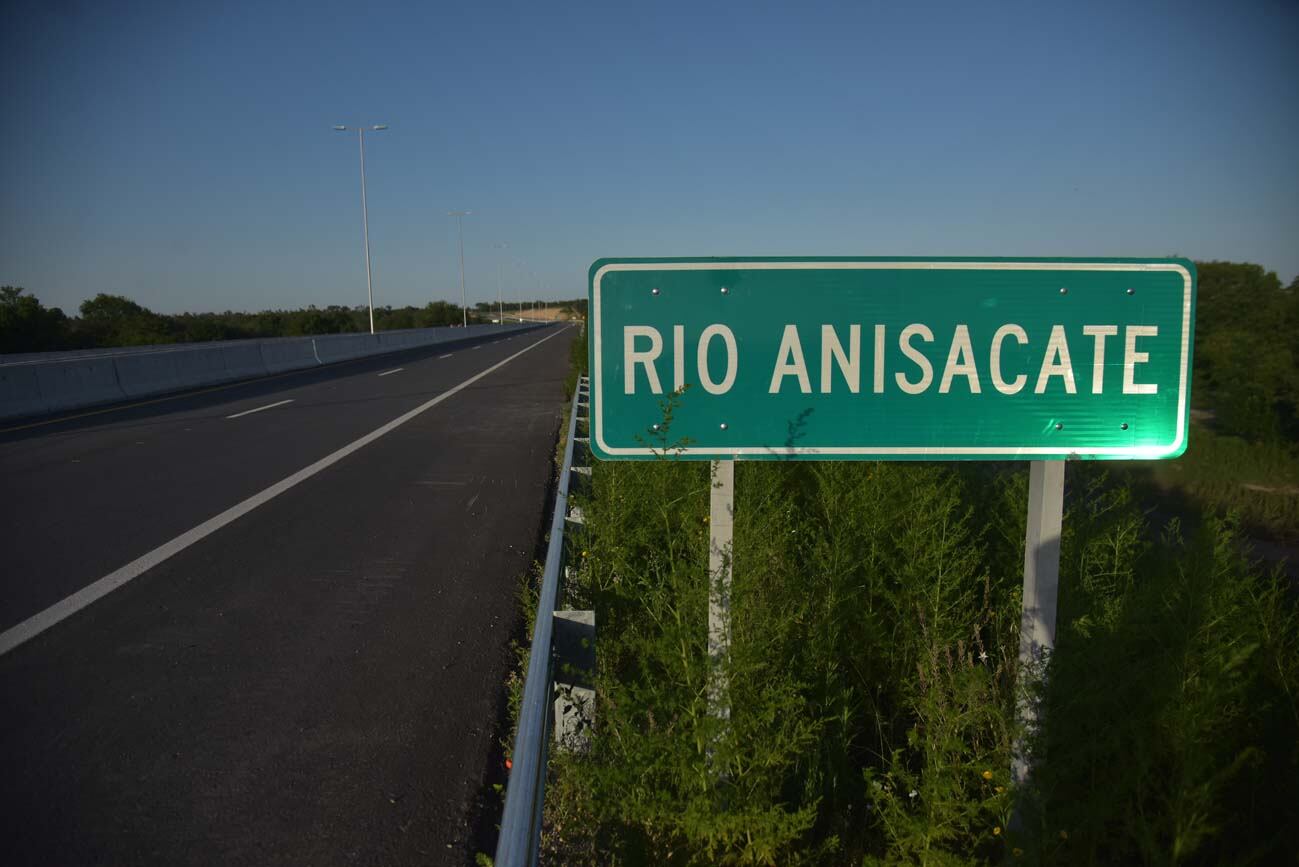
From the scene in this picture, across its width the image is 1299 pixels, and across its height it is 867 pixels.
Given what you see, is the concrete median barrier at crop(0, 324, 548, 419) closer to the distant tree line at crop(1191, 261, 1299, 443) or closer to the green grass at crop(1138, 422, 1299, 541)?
the green grass at crop(1138, 422, 1299, 541)

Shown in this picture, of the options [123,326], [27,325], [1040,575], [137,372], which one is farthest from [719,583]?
[123,326]

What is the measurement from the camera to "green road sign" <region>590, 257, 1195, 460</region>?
2.27 metres

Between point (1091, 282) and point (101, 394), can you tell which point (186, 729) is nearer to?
point (1091, 282)

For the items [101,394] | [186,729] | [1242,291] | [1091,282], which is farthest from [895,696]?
[1242,291]

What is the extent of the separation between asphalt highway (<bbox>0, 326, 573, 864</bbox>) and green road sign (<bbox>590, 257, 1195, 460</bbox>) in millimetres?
1779

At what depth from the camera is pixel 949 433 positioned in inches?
91.7

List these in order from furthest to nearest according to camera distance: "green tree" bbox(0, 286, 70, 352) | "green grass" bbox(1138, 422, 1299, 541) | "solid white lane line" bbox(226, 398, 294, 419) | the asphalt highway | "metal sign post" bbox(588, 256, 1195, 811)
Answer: "green tree" bbox(0, 286, 70, 352) < "green grass" bbox(1138, 422, 1299, 541) < "solid white lane line" bbox(226, 398, 294, 419) < the asphalt highway < "metal sign post" bbox(588, 256, 1195, 811)

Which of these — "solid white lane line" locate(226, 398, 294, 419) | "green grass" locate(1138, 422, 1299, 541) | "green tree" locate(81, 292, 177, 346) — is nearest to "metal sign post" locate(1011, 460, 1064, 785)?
"solid white lane line" locate(226, 398, 294, 419)

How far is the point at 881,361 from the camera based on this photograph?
231 cm

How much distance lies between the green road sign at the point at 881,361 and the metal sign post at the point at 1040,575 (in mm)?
87

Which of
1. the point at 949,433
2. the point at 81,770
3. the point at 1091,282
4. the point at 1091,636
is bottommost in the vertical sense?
the point at 81,770

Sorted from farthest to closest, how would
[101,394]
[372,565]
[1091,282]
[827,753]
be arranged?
1. [101,394]
2. [372,565]
3. [827,753]
4. [1091,282]

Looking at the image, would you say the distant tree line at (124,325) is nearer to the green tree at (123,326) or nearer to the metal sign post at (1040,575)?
the green tree at (123,326)

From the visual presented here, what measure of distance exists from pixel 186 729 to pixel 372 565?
2.27m
